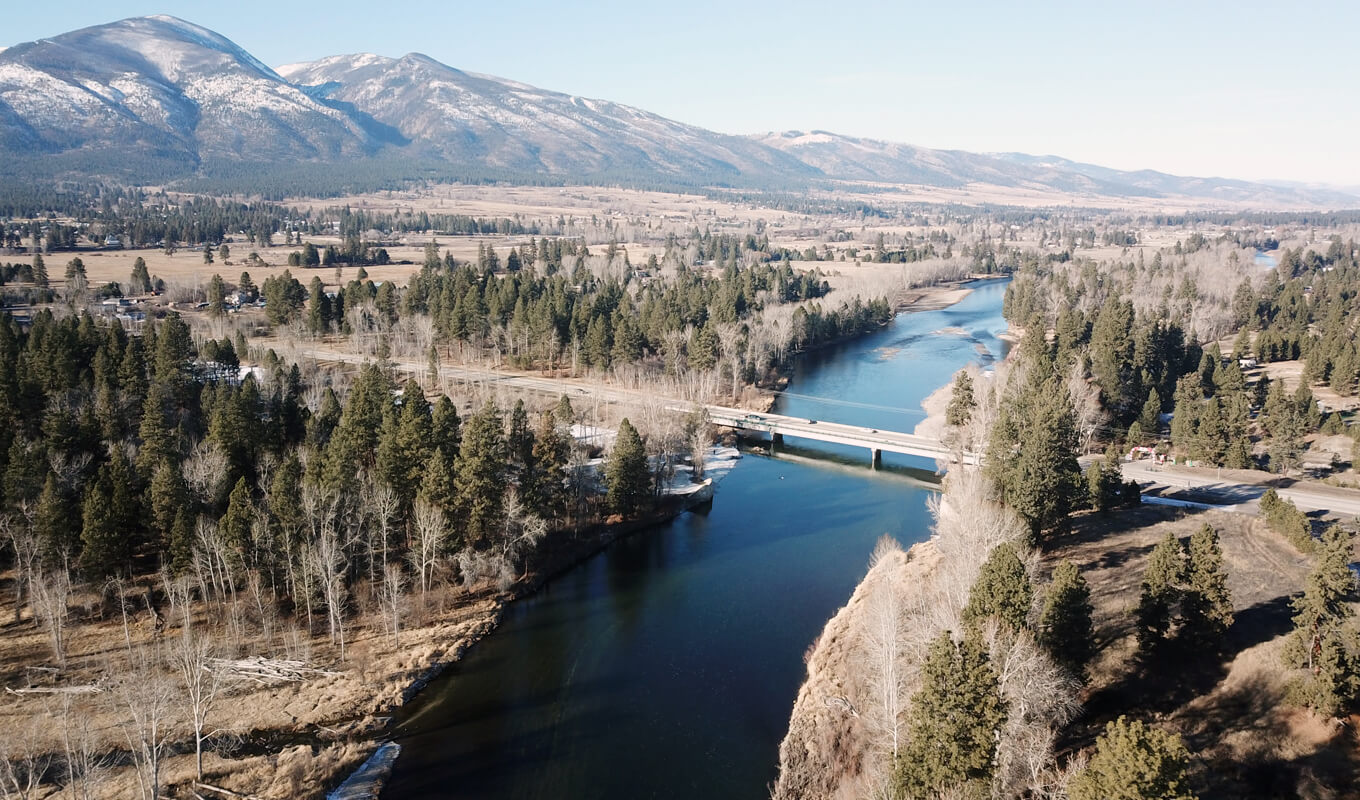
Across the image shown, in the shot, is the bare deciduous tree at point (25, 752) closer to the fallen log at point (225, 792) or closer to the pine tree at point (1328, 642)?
the fallen log at point (225, 792)

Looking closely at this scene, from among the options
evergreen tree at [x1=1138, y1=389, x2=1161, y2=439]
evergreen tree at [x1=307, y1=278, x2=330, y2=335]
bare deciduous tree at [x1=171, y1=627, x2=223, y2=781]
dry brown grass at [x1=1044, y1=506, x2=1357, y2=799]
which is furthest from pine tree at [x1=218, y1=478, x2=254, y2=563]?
evergreen tree at [x1=1138, y1=389, x2=1161, y2=439]

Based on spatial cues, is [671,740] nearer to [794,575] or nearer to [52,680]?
[794,575]

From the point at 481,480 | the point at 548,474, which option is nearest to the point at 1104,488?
the point at 548,474

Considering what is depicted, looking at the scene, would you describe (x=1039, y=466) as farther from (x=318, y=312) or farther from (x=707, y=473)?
(x=318, y=312)

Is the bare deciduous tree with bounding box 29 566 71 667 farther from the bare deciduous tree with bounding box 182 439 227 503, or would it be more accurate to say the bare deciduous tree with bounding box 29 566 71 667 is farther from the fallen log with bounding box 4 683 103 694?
the bare deciduous tree with bounding box 182 439 227 503

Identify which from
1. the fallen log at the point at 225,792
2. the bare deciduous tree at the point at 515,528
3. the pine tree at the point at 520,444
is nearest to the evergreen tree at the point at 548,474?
the pine tree at the point at 520,444

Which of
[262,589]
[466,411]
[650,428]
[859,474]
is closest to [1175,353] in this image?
[859,474]

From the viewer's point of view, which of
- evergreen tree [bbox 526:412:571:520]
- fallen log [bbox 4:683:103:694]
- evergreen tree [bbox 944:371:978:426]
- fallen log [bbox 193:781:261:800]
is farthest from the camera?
evergreen tree [bbox 944:371:978:426]

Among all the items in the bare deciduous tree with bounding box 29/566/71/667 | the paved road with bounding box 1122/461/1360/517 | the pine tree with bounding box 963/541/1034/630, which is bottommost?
the bare deciduous tree with bounding box 29/566/71/667
